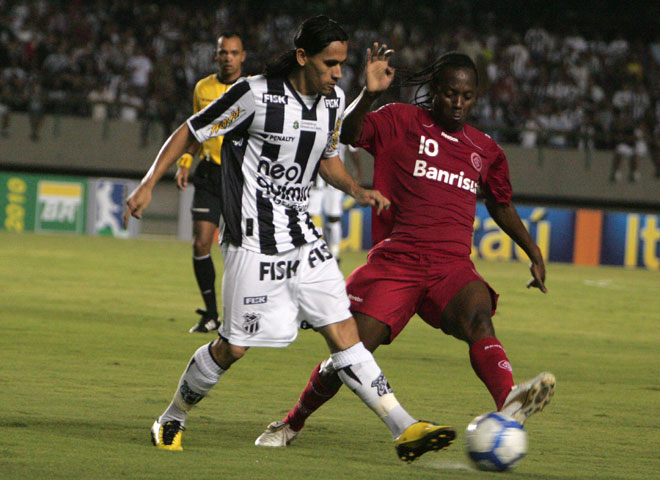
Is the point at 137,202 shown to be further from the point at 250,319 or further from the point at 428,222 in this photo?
the point at 428,222

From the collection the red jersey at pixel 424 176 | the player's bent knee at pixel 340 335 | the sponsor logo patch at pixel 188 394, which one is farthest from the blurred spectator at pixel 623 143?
the sponsor logo patch at pixel 188 394

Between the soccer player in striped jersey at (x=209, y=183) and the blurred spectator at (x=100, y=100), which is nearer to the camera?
the soccer player in striped jersey at (x=209, y=183)

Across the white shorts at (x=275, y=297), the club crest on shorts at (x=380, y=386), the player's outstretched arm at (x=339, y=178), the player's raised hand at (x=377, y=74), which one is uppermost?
the player's raised hand at (x=377, y=74)

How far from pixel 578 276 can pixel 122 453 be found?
13922 mm

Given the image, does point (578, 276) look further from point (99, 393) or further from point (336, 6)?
point (99, 393)

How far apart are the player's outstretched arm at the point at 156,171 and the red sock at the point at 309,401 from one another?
123 centimetres

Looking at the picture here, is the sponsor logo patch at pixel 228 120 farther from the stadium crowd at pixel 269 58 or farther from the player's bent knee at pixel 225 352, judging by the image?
the stadium crowd at pixel 269 58

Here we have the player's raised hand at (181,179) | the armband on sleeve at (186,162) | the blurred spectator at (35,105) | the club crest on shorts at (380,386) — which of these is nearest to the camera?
the club crest on shorts at (380,386)

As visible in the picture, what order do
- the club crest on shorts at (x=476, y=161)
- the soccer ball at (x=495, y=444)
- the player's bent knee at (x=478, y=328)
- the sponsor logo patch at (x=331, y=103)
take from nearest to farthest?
the soccer ball at (x=495, y=444), the sponsor logo patch at (x=331, y=103), the player's bent knee at (x=478, y=328), the club crest on shorts at (x=476, y=161)

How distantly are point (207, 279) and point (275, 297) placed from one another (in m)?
4.55

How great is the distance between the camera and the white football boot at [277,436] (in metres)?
5.20

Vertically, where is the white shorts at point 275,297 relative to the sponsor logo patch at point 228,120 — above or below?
below

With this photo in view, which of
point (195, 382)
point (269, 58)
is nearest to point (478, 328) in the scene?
point (195, 382)

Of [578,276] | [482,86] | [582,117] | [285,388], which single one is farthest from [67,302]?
[582,117]
